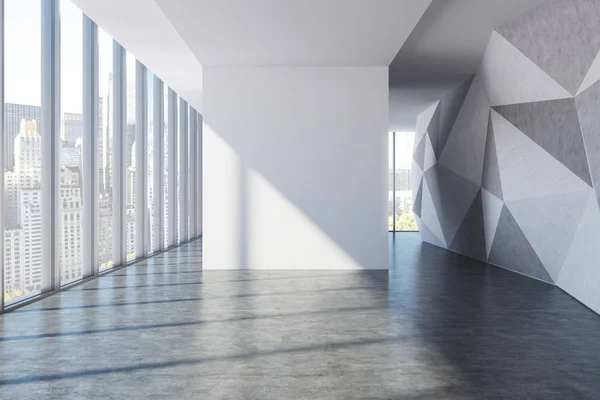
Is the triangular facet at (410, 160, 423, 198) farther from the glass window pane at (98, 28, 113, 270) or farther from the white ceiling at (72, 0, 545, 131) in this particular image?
the glass window pane at (98, 28, 113, 270)

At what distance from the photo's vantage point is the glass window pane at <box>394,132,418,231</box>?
2048cm

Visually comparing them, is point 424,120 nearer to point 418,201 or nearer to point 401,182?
point 418,201

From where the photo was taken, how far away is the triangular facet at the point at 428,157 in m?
14.9

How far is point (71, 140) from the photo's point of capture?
338 inches

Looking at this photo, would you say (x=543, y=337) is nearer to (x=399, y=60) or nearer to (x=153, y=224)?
(x=399, y=60)

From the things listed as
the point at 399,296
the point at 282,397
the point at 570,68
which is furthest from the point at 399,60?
the point at 282,397

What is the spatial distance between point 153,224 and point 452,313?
8.94 metres

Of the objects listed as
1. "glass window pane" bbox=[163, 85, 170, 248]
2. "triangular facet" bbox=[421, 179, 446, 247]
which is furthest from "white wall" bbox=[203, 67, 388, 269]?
"triangular facet" bbox=[421, 179, 446, 247]

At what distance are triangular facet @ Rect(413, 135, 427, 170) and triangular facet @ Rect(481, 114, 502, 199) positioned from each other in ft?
16.5

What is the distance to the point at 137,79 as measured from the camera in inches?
468

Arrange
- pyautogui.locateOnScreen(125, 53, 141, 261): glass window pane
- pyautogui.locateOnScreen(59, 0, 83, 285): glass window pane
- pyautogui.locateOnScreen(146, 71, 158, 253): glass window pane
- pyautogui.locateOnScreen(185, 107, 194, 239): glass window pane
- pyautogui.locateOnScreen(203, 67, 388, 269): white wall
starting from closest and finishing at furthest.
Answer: pyautogui.locateOnScreen(59, 0, 83, 285): glass window pane < pyautogui.locateOnScreen(203, 67, 388, 269): white wall < pyautogui.locateOnScreen(125, 53, 141, 261): glass window pane < pyautogui.locateOnScreen(146, 71, 158, 253): glass window pane < pyautogui.locateOnScreen(185, 107, 194, 239): glass window pane

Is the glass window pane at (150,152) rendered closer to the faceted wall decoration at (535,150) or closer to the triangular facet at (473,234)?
the faceted wall decoration at (535,150)

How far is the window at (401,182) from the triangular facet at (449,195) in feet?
16.1

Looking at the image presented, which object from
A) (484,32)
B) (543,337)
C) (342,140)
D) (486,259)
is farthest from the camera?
(486,259)
